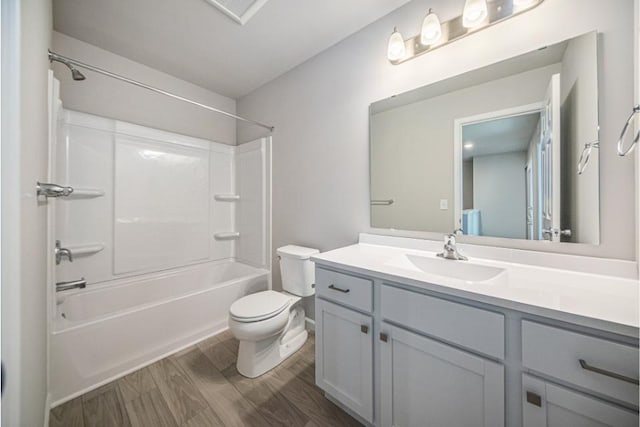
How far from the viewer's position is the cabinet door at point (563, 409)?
0.62 meters

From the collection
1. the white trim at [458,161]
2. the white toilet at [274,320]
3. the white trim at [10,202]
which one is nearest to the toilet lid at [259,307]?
the white toilet at [274,320]

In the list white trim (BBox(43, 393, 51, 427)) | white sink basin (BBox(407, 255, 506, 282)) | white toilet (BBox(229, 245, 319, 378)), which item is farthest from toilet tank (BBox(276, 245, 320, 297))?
white trim (BBox(43, 393, 51, 427))

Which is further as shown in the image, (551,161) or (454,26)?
(454,26)

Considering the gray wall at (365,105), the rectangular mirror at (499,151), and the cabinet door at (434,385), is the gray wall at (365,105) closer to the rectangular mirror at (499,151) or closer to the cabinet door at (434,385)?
the rectangular mirror at (499,151)

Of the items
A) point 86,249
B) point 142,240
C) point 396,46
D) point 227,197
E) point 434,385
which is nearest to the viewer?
point 434,385

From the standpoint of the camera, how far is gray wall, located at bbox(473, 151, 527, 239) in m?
1.19

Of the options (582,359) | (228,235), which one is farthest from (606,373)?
(228,235)

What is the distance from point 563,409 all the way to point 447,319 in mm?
352

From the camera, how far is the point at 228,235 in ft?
8.97

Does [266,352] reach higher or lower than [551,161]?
lower

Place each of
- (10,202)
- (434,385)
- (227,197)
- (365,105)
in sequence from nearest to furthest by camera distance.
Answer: (10,202) < (434,385) < (365,105) < (227,197)

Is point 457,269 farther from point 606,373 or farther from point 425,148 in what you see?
point 425,148

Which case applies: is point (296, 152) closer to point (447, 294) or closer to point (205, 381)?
point (447, 294)

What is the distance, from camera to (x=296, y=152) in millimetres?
2186
